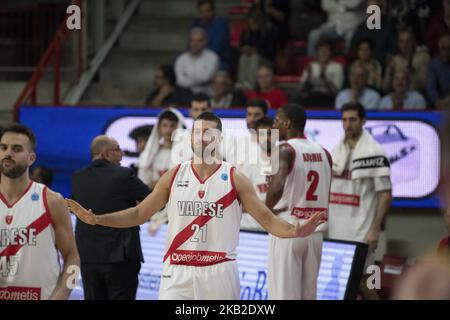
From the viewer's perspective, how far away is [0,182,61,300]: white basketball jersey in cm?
634

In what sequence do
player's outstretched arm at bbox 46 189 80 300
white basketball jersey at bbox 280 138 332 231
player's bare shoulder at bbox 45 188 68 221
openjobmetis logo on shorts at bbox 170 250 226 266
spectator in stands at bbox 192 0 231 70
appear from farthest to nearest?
spectator in stands at bbox 192 0 231 70
white basketball jersey at bbox 280 138 332 231
openjobmetis logo on shorts at bbox 170 250 226 266
player's bare shoulder at bbox 45 188 68 221
player's outstretched arm at bbox 46 189 80 300

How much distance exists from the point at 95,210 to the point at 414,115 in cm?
435

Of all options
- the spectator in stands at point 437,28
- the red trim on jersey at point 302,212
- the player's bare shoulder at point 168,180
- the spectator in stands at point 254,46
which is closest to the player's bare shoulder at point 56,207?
the player's bare shoulder at point 168,180

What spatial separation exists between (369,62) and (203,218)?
584 cm

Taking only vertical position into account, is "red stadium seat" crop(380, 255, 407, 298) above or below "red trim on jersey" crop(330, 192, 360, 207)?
below

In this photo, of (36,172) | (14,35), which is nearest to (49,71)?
(14,35)

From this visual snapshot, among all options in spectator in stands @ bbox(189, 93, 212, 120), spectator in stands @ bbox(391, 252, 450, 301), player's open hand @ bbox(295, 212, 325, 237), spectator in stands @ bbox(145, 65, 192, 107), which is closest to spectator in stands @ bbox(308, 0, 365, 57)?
spectator in stands @ bbox(145, 65, 192, 107)

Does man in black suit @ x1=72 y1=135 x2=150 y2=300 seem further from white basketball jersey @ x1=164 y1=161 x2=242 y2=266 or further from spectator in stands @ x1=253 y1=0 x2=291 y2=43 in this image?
spectator in stands @ x1=253 y1=0 x2=291 y2=43

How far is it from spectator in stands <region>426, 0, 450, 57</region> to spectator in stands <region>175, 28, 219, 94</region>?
9.95 feet

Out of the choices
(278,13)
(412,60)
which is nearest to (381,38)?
(412,60)

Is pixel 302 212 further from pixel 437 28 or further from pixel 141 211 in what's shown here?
pixel 437 28

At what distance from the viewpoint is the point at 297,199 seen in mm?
8680

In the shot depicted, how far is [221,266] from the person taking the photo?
22.3 feet

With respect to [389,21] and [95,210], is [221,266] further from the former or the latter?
[389,21]
